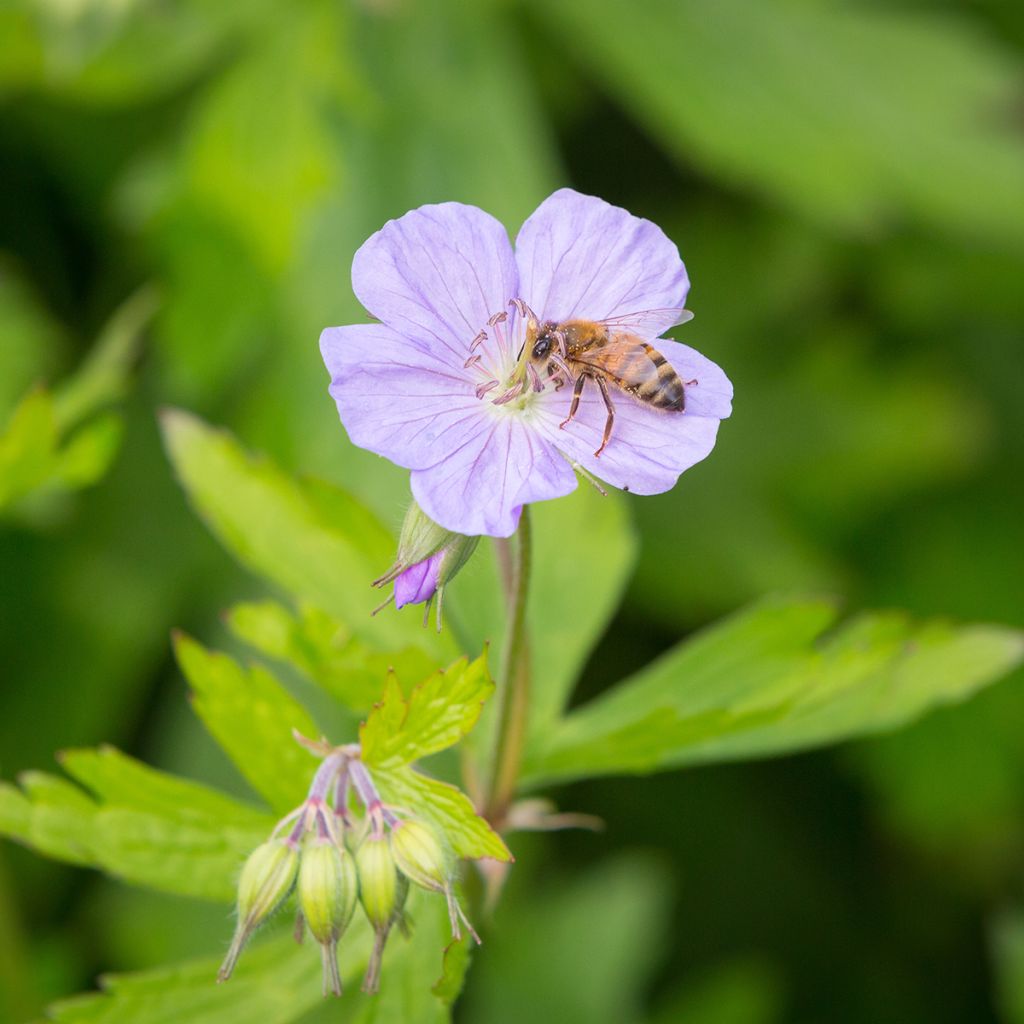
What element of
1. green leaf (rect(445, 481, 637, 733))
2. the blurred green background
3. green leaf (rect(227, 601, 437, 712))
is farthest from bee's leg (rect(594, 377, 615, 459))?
the blurred green background

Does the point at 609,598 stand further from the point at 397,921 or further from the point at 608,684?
the point at 608,684

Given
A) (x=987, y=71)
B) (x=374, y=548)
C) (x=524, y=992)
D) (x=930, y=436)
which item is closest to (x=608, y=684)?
(x=524, y=992)

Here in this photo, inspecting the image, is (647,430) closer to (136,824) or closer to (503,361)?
(503,361)

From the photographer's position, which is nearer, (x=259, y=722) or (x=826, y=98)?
(x=259, y=722)

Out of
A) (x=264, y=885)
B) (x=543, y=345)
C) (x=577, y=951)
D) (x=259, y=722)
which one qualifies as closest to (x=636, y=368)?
(x=543, y=345)

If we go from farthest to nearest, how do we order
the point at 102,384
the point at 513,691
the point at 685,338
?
the point at 685,338
the point at 102,384
the point at 513,691

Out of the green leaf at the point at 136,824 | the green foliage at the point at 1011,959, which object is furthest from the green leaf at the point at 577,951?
the green leaf at the point at 136,824

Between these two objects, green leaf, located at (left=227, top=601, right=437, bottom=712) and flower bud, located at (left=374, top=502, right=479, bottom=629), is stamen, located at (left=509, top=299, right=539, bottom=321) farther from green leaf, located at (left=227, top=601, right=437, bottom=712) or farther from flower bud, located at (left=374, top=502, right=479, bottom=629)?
green leaf, located at (left=227, top=601, right=437, bottom=712)
